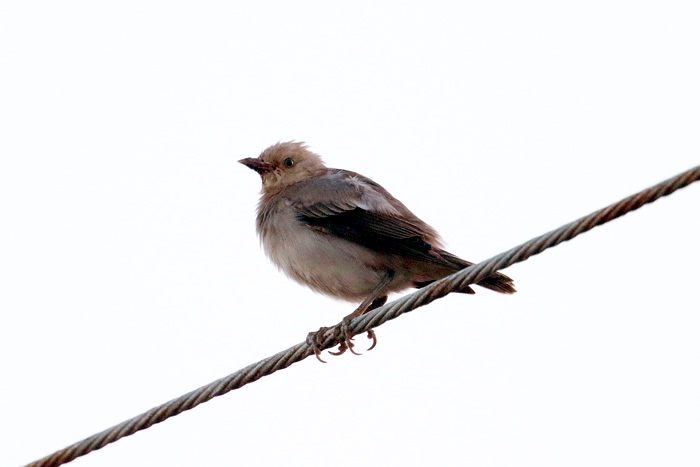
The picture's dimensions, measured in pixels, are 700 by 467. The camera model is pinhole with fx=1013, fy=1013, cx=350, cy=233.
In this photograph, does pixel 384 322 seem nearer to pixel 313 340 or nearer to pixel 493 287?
pixel 313 340

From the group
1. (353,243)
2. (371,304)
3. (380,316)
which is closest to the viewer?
(380,316)

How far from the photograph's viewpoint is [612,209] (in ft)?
13.3

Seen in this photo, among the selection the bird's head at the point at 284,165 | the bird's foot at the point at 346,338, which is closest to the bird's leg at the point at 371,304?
the bird's foot at the point at 346,338

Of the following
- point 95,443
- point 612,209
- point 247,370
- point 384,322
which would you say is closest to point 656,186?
point 612,209

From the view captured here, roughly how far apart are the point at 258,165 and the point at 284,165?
0.24m

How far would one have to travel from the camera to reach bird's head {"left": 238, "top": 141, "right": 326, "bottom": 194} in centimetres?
882

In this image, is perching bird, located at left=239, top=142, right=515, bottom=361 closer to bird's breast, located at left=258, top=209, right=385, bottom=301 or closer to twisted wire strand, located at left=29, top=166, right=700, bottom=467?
bird's breast, located at left=258, top=209, right=385, bottom=301

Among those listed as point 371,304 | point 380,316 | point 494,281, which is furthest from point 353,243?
point 380,316

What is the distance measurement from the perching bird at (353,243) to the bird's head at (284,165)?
0.67 m

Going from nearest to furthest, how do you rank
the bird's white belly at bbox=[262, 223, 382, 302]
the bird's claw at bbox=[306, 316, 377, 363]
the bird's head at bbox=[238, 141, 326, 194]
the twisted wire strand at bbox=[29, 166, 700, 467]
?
the twisted wire strand at bbox=[29, 166, 700, 467] < the bird's claw at bbox=[306, 316, 377, 363] < the bird's white belly at bbox=[262, 223, 382, 302] < the bird's head at bbox=[238, 141, 326, 194]

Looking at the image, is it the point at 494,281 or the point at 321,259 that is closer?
the point at 494,281

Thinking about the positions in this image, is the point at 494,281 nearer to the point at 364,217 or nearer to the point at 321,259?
the point at 364,217

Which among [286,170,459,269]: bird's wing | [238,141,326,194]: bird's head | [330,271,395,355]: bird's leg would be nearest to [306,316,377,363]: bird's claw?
[330,271,395,355]: bird's leg

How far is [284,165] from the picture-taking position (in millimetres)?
8961
